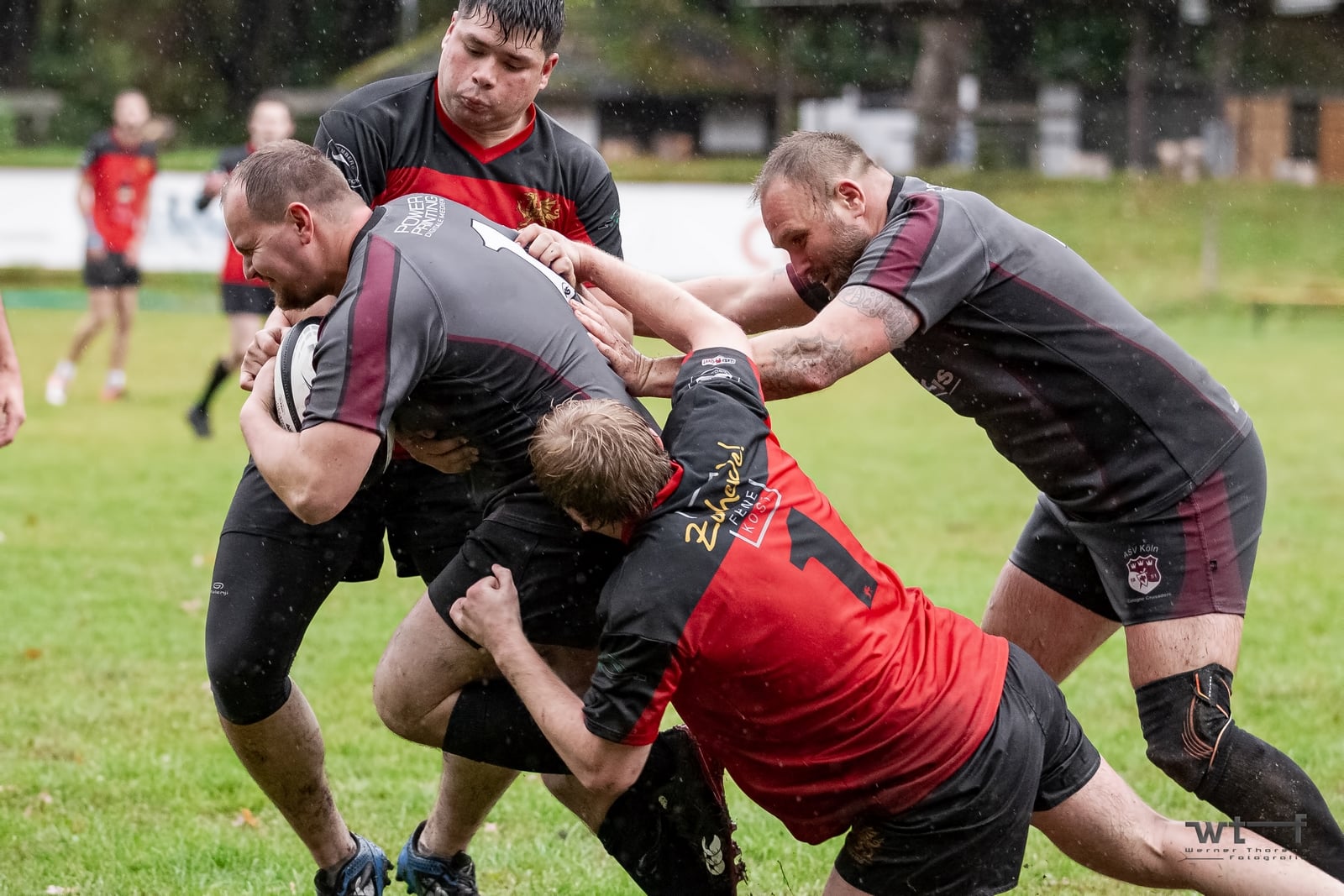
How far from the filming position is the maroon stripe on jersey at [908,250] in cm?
376

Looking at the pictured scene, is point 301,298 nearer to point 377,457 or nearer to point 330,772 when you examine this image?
point 377,457

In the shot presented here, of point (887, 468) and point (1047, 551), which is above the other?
point (1047, 551)

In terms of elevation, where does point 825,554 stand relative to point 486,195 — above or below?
below

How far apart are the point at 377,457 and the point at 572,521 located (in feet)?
1.69

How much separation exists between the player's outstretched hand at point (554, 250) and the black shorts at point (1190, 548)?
1.52 meters

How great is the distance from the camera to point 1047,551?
436 cm

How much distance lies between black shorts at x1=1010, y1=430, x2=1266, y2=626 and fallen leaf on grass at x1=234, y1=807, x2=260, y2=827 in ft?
9.13

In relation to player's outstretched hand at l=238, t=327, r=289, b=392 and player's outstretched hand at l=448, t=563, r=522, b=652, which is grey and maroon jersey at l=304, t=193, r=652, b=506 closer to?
player's outstretched hand at l=448, t=563, r=522, b=652

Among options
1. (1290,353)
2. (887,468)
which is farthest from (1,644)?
(1290,353)

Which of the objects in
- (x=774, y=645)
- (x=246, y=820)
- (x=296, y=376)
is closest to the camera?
(x=774, y=645)

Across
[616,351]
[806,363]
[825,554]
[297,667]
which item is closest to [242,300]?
[297,667]

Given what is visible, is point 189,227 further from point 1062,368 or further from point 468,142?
point 1062,368

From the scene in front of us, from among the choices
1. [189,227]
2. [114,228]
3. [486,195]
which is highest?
[486,195]

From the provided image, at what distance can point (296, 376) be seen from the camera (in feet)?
11.9
